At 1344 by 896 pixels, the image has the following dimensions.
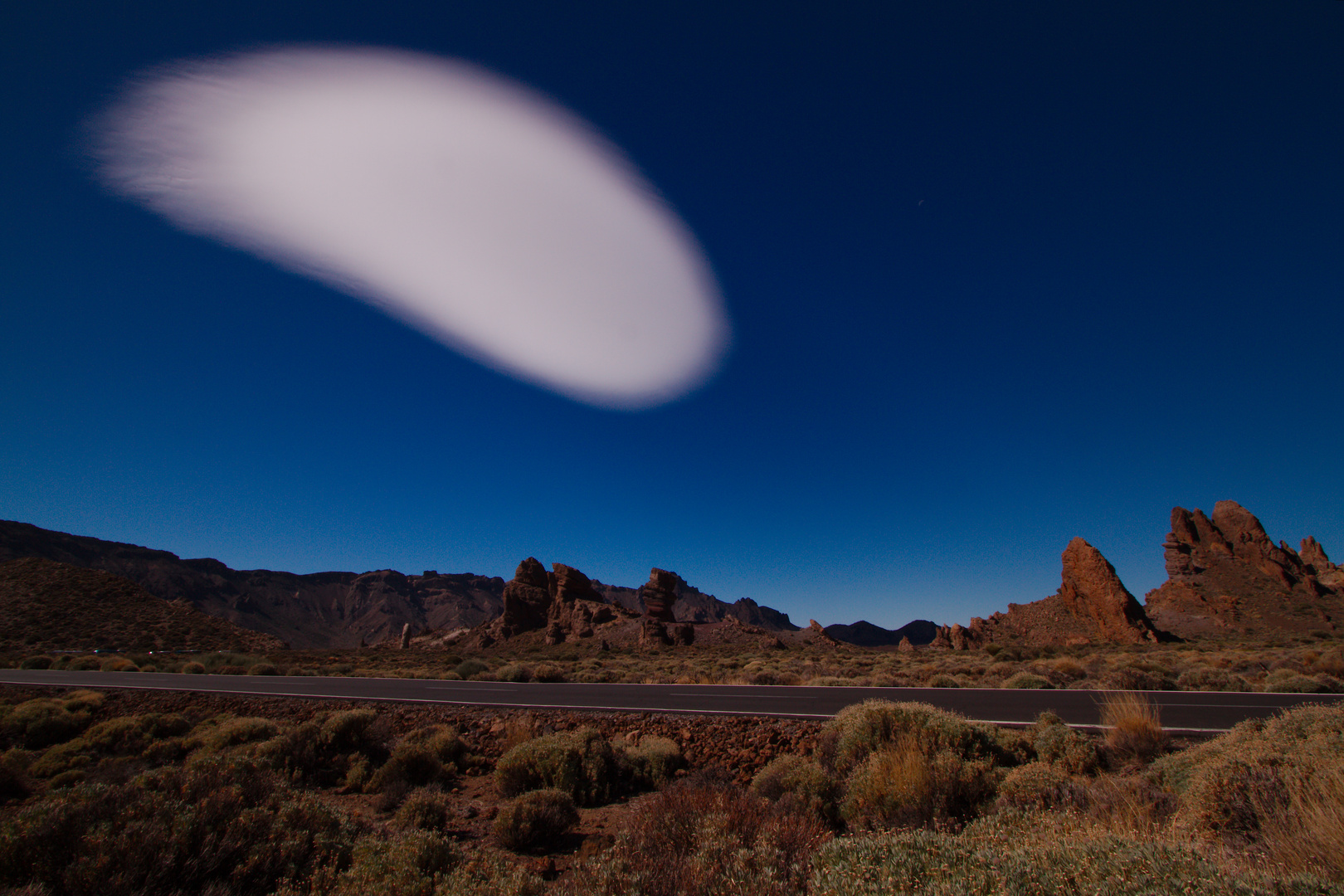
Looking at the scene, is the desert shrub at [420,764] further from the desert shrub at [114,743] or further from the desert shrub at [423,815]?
the desert shrub at [114,743]

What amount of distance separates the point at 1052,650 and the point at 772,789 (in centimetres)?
4394

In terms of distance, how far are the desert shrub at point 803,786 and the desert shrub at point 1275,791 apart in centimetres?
319

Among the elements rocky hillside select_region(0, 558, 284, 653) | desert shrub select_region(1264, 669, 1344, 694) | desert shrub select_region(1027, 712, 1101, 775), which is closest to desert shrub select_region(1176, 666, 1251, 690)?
desert shrub select_region(1264, 669, 1344, 694)

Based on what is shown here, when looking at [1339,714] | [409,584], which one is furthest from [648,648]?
[409,584]

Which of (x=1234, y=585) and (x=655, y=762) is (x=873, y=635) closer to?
(x=1234, y=585)

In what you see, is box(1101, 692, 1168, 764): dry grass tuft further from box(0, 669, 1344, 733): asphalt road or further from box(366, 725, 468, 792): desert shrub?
box(366, 725, 468, 792): desert shrub

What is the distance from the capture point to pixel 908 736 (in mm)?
7012

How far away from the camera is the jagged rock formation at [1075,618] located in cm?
5103

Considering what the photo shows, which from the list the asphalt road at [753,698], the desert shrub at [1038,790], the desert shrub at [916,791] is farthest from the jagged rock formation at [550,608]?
the desert shrub at [1038,790]

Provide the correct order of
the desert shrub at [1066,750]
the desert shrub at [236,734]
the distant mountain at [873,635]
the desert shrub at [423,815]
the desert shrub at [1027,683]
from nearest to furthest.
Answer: the desert shrub at [423,815]
the desert shrub at [1066,750]
the desert shrub at [236,734]
the desert shrub at [1027,683]
the distant mountain at [873,635]

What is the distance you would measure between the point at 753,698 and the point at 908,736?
928cm

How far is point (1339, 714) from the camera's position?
20.8 feet

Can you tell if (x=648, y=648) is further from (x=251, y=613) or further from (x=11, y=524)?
(x=11, y=524)

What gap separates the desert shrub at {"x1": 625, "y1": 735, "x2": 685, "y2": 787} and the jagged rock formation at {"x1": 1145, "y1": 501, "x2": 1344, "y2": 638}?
6620cm
